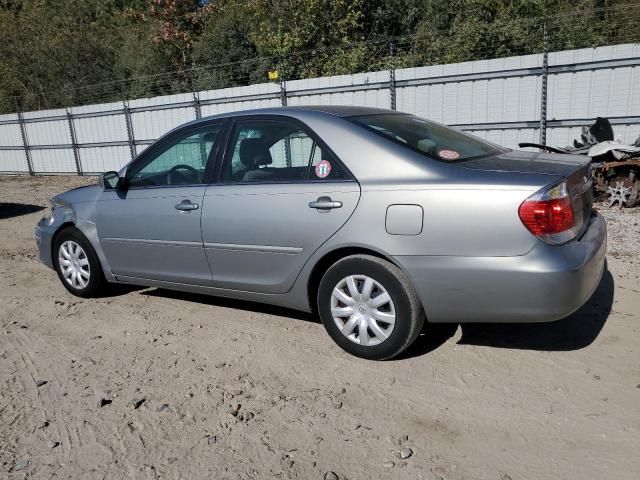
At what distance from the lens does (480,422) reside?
2840mm

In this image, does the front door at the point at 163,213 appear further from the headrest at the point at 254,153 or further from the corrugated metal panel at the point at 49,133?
the corrugated metal panel at the point at 49,133

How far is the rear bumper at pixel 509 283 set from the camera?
2949mm

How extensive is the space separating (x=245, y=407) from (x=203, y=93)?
12364 millimetres

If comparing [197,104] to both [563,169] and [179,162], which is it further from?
[563,169]

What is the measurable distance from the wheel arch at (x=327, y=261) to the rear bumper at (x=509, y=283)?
0.63ft

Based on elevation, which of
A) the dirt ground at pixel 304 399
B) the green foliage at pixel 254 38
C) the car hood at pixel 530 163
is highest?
the green foliage at pixel 254 38

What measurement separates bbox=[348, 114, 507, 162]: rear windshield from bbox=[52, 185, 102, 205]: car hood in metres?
2.41

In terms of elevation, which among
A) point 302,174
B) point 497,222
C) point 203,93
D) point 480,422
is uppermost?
point 203,93

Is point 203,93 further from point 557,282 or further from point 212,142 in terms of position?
point 557,282

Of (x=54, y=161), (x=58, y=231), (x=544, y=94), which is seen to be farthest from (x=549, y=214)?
(x=54, y=161)

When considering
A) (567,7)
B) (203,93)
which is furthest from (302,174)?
(567,7)

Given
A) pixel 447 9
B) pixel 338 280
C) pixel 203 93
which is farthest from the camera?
pixel 447 9

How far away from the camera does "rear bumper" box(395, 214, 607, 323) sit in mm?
2949

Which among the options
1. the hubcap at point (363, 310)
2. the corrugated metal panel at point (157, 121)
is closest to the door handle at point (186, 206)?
the hubcap at point (363, 310)
